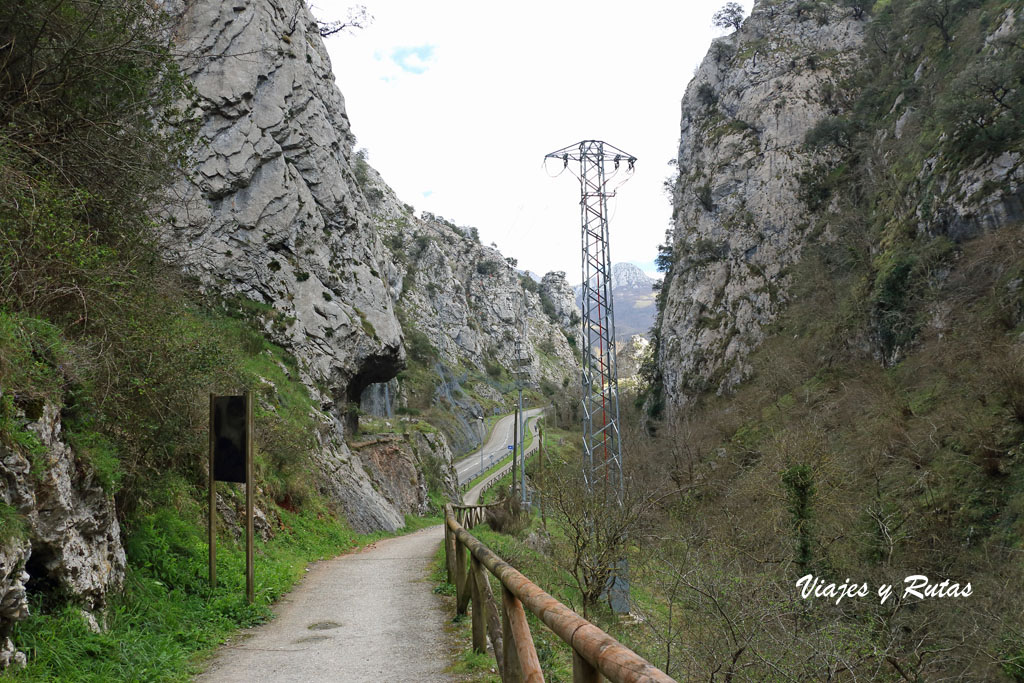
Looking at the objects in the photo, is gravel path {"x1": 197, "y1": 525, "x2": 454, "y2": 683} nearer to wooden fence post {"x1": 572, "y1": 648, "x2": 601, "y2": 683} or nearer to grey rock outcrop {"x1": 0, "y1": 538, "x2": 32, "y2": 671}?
grey rock outcrop {"x1": 0, "y1": 538, "x2": 32, "y2": 671}

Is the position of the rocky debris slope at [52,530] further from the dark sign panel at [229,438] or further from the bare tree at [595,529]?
the bare tree at [595,529]

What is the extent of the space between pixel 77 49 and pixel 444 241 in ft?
346

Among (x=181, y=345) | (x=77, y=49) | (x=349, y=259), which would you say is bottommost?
(x=181, y=345)

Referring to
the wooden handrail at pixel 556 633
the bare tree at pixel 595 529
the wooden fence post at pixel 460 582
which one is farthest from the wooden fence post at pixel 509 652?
the bare tree at pixel 595 529

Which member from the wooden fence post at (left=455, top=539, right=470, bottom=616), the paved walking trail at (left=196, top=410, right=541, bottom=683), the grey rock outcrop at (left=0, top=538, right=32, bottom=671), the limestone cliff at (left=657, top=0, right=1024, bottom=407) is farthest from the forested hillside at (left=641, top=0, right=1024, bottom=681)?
the grey rock outcrop at (left=0, top=538, right=32, bottom=671)

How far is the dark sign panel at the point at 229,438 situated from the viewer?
7.07m

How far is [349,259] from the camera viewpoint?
24641mm

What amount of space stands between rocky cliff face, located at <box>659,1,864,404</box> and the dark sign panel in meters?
40.4

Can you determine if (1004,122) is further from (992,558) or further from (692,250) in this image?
(692,250)

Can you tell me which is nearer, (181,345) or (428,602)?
(428,602)

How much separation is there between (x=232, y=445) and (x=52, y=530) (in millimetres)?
2630

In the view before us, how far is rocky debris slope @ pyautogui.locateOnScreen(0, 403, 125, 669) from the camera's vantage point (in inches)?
147

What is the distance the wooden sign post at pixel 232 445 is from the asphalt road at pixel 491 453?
46.8 metres

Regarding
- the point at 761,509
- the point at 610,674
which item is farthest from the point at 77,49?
the point at 761,509
